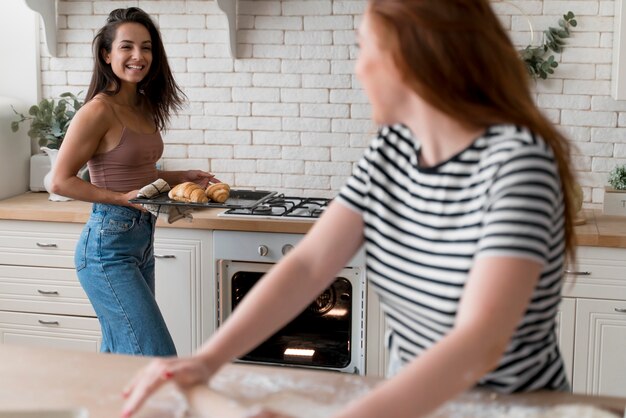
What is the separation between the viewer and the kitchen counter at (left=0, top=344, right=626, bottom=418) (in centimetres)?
151

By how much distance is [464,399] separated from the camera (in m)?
1.55

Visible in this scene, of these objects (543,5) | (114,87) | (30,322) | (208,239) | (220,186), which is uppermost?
(543,5)

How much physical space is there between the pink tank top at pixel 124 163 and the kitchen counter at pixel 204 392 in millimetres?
1525

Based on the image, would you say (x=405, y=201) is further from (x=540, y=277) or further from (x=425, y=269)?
(x=540, y=277)

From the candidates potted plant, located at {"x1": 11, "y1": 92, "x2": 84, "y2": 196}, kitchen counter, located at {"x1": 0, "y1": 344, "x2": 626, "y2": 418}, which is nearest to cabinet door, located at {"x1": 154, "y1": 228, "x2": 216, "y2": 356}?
potted plant, located at {"x1": 11, "y1": 92, "x2": 84, "y2": 196}

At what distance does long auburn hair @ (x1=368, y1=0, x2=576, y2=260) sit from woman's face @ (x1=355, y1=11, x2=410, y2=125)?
0.01m

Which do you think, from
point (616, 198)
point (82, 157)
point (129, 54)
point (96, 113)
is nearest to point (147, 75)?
point (129, 54)

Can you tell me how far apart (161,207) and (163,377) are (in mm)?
1812

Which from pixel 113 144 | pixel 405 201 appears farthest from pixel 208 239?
pixel 405 201

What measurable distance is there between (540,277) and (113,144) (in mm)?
2094

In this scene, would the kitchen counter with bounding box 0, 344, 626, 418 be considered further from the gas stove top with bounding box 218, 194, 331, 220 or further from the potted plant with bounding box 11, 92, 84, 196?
the potted plant with bounding box 11, 92, 84, 196

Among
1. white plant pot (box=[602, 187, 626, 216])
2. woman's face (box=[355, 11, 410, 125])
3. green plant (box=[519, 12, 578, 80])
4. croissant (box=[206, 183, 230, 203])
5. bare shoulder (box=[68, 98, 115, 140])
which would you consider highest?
green plant (box=[519, 12, 578, 80])

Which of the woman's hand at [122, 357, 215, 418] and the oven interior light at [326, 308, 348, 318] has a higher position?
the woman's hand at [122, 357, 215, 418]

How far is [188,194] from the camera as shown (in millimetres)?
3330
